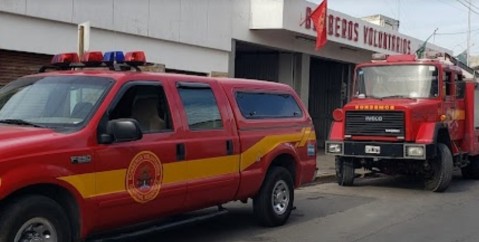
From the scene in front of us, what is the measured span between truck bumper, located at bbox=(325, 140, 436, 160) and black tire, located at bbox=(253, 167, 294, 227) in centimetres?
414

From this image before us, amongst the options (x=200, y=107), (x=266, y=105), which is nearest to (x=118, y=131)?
(x=200, y=107)

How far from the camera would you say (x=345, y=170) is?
13094mm

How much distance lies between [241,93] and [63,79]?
2430 mm

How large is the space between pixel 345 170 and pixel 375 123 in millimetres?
1265

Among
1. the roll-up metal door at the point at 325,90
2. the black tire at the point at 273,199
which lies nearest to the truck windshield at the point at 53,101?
the black tire at the point at 273,199

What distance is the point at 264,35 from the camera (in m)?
18.1

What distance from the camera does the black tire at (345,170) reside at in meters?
13.1

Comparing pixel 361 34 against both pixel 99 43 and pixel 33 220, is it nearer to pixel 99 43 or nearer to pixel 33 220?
pixel 99 43

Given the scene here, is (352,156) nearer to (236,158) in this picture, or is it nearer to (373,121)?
(373,121)

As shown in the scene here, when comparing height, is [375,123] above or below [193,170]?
above

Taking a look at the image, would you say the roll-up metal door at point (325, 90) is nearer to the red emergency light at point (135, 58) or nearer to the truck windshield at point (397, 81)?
the truck windshield at point (397, 81)

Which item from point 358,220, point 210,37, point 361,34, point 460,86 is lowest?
point 358,220

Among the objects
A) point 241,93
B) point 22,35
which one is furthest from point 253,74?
point 241,93

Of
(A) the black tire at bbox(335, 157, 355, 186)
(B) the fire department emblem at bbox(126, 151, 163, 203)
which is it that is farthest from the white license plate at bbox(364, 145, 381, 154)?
(B) the fire department emblem at bbox(126, 151, 163, 203)
